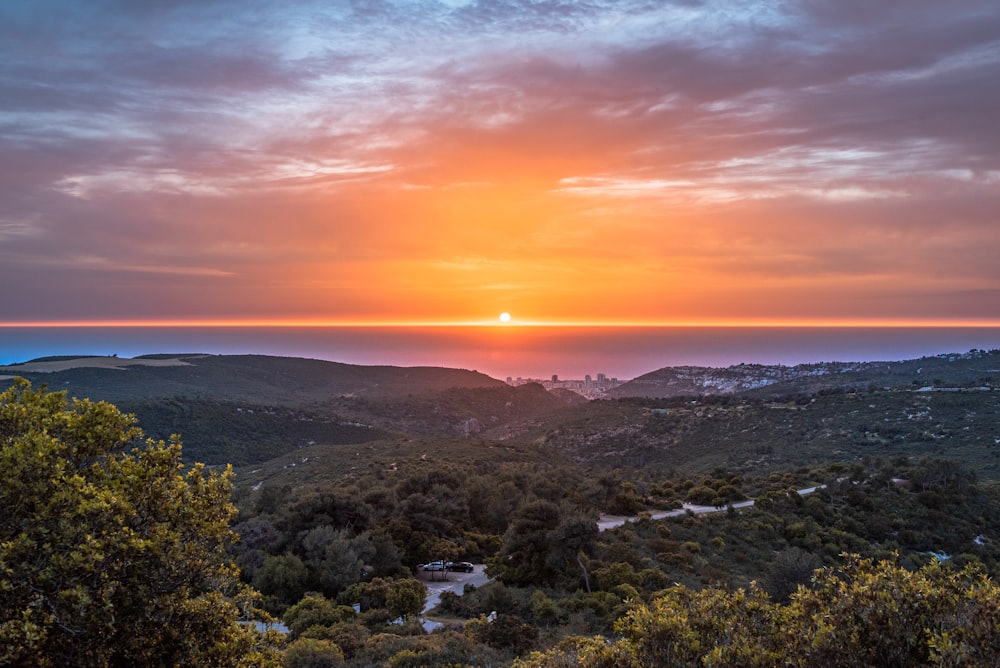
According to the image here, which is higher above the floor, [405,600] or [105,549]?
[105,549]

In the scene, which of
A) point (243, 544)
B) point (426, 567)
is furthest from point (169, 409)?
point (426, 567)

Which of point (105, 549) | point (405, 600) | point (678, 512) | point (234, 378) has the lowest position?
point (678, 512)

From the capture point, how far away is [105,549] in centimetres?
488

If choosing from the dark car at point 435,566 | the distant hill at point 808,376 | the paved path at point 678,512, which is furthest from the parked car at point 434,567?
the distant hill at point 808,376

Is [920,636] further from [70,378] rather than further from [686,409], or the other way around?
[70,378]

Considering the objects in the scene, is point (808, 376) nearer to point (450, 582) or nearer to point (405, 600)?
point (450, 582)

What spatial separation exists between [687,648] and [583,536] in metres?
16.0

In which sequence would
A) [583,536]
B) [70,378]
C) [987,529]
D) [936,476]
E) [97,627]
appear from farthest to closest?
1. [70,378]
2. [936,476]
3. [987,529]
4. [583,536]
5. [97,627]

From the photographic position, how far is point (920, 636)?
4.95m

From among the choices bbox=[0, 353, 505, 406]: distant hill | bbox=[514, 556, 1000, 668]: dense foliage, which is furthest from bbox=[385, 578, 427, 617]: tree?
bbox=[0, 353, 505, 406]: distant hill

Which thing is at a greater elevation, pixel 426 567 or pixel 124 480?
pixel 124 480

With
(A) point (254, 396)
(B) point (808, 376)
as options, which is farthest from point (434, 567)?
(B) point (808, 376)

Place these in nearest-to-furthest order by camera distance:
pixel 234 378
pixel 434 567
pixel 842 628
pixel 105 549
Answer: pixel 105 549
pixel 842 628
pixel 434 567
pixel 234 378

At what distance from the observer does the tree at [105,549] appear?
455 centimetres
